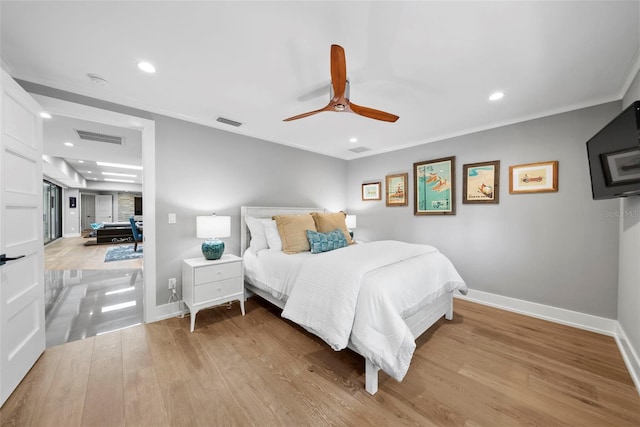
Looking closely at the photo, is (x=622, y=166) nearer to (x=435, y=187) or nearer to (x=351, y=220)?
(x=435, y=187)

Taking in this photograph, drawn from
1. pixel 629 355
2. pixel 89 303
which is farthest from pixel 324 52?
pixel 89 303

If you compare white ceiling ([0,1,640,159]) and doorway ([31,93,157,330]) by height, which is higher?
white ceiling ([0,1,640,159])

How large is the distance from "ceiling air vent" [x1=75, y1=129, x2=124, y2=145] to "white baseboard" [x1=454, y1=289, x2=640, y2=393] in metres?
6.23

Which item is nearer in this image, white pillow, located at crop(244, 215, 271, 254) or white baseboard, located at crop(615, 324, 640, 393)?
white baseboard, located at crop(615, 324, 640, 393)

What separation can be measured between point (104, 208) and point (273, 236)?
43.2 ft

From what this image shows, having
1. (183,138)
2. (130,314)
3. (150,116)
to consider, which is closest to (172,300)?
(130,314)

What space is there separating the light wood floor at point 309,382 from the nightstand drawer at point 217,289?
0.37 metres

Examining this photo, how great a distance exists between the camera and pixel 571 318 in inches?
106

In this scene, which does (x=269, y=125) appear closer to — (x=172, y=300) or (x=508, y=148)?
(x=172, y=300)

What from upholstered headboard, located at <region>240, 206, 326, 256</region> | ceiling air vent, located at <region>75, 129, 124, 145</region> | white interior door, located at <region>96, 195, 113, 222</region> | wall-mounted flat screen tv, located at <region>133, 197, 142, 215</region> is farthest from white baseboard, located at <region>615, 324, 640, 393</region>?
white interior door, located at <region>96, 195, 113, 222</region>

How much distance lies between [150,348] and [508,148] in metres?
4.67

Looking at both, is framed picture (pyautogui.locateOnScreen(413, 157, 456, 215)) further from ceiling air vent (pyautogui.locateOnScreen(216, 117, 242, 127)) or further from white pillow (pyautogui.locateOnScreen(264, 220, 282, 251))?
ceiling air vent (pyautogui.locateOnScreen(216, 117, 242, 127))

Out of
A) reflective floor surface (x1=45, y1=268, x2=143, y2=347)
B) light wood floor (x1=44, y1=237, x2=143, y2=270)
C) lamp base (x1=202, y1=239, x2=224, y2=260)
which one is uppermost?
lamp base (x1=202, y1=239, x2=224, y2=260)

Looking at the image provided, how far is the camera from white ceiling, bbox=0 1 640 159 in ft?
4.67
